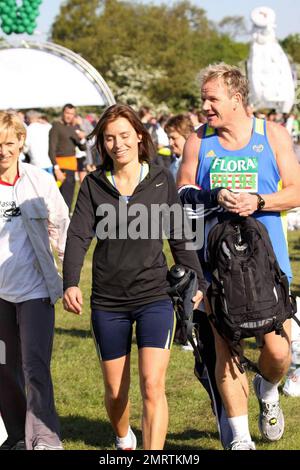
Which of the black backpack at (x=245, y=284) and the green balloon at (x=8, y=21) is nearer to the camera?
the black backpack at (x=245, y=284)

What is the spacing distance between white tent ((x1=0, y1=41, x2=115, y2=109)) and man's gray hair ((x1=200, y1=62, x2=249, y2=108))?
25.3 metres

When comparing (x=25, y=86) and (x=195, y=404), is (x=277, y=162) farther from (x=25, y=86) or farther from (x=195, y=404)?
(x=25, y=86)

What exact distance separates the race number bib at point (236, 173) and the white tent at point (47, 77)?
83.8 feet

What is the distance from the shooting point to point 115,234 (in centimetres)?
489

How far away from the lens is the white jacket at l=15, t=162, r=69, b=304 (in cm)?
535

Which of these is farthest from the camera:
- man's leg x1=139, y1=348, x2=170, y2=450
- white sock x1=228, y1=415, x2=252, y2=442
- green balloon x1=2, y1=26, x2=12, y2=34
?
green balloon x1=2, y1=26, x2=12, y2=34

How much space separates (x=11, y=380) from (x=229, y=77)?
217 cm

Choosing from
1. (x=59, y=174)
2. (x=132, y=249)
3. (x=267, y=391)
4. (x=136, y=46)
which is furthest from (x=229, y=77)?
(x=136, y=46)

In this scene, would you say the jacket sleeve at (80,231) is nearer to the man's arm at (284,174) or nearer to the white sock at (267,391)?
the man's arm at (284,174)

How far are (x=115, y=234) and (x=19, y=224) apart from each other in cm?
75

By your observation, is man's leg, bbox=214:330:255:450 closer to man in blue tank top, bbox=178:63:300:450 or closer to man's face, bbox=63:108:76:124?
man in blue tank top, bbox=178:63:300:450

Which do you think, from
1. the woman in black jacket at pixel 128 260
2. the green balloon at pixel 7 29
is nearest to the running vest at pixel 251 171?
the woman in black jacket at pixel 128 260

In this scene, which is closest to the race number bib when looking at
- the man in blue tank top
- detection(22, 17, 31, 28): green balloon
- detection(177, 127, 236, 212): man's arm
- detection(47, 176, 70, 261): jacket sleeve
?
the man in blue tank top

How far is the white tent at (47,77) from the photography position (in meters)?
30.8
